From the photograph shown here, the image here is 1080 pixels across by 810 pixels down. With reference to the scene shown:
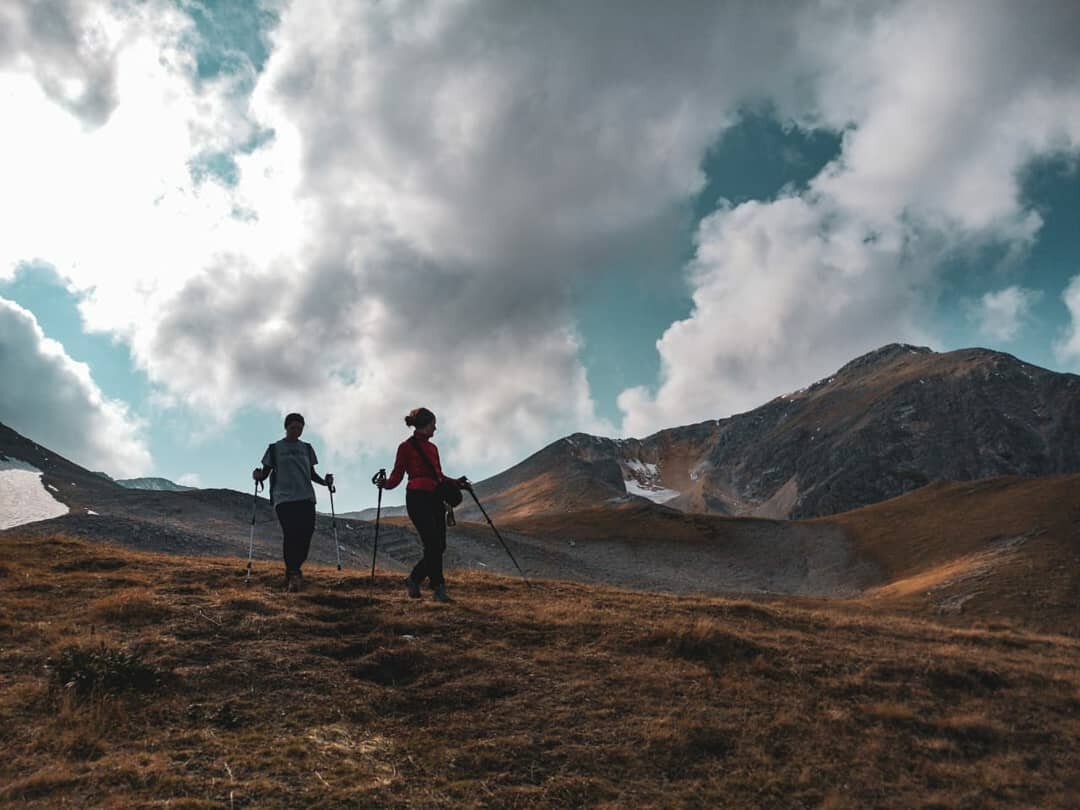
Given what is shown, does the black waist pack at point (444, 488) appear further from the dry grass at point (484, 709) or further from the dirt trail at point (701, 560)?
the dirt trail at point (701, 560)

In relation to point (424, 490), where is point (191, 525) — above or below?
below

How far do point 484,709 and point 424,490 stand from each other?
5.14 meters

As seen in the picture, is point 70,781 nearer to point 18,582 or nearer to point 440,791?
point 440,791

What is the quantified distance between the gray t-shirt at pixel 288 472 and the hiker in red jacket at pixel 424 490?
179 cm

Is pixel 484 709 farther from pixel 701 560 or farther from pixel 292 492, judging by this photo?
pixel 701 560

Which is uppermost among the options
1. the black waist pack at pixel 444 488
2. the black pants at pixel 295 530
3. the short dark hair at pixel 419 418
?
the short dark hair at pixel 419 418

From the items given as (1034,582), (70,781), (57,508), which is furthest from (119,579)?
(57,508)

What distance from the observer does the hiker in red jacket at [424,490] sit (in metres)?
12.3

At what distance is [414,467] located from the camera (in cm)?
1250

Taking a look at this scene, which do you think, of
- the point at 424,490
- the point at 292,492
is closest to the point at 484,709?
the point at 424,490

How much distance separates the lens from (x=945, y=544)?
61.9m

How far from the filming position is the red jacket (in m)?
12.4

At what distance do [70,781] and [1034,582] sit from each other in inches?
1959

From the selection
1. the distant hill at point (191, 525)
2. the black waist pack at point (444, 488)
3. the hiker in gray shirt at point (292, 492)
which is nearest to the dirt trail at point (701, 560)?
the distant hill at point (191, 525)
